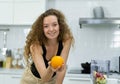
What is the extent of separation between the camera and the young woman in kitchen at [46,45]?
4.46ft

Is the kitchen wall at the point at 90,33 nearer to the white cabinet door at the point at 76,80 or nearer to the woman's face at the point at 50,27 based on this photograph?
the white cabinet door at the point at 76,80

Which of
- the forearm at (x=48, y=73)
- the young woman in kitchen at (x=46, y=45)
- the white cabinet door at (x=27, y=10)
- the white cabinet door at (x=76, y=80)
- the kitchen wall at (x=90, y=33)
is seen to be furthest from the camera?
the kitchen wall at (x=90, y=33)

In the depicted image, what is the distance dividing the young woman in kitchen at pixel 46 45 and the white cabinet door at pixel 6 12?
5.36ft

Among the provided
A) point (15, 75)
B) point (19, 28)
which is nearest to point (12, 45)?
point (19, 28)

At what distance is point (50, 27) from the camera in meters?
1.33

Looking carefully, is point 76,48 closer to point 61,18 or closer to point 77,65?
point 77,65

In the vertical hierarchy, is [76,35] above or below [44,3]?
below

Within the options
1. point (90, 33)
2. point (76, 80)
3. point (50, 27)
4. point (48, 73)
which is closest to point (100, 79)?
point (48, 73)

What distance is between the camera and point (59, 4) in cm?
338

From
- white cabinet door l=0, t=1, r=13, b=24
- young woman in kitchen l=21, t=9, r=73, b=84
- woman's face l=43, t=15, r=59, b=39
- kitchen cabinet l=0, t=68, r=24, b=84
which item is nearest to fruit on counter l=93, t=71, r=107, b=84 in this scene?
young woman in kitchen l=21, t=9, r=73, b=84

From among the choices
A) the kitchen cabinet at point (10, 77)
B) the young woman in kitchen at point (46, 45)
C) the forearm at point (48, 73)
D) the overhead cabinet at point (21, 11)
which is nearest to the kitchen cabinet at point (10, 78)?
the kitchen cabinet at point (10, 77)

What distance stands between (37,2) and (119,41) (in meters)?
1.18

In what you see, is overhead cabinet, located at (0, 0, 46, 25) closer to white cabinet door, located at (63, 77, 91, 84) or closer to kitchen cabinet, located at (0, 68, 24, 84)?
kitchen cabinet, located at (0, 68, 24, 84)

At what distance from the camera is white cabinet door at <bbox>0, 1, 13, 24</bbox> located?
318 centimetres
